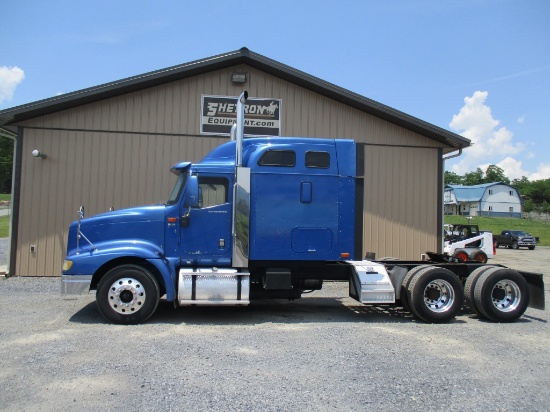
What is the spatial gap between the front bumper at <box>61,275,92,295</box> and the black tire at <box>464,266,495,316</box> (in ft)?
21.6

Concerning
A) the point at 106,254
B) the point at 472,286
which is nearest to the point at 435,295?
the point at 472,286

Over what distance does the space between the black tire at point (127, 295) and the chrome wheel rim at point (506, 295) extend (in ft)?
19.6

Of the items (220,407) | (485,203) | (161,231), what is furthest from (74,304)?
(485,203)

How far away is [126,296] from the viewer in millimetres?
7223

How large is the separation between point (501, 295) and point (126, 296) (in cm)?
660

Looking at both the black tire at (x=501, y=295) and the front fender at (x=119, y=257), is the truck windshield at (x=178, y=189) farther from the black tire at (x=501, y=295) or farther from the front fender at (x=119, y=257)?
the black tire at (x=501, y=295)

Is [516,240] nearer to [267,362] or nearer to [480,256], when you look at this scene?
[480,256]

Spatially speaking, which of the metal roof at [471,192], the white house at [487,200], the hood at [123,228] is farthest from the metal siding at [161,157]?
the metal roof at [471,192]

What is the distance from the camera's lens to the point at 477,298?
25.9 ft

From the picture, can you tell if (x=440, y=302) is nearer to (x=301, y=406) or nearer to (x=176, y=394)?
(x=301, y=406)

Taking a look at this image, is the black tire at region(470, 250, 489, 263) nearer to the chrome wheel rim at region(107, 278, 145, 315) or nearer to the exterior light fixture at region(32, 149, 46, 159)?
the chrome wheel rim at region(107, 278, 145, 315)

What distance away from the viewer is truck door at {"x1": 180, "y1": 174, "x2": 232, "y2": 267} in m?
7.59

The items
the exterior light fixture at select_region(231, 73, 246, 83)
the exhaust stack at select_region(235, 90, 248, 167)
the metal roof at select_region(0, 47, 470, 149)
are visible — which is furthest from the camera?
the exterior light fixture at select_region(231, 73, 246, 83)

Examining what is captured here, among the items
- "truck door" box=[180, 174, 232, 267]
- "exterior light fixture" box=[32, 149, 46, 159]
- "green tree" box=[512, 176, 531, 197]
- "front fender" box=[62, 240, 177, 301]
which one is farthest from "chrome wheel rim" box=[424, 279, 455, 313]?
"green tree" box=[512, 176, 531, 197]
